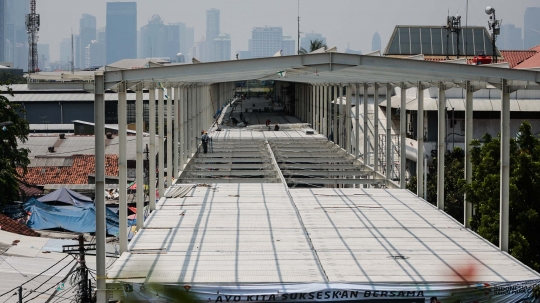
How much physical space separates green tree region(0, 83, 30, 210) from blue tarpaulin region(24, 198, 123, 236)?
6.01 ft

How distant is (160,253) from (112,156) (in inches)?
1254

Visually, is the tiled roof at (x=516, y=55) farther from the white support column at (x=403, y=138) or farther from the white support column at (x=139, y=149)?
the white support column at (x=139, y=149)

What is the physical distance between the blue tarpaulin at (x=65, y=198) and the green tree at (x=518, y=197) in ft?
68.9

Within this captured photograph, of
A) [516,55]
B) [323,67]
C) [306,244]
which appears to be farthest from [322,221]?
[516,55]

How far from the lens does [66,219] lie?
30.8 meters

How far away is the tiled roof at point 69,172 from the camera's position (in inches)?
1636

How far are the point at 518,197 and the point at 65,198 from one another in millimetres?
22544

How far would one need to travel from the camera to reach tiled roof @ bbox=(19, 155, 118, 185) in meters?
41.6

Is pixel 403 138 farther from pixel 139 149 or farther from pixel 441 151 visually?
pixel 139 149

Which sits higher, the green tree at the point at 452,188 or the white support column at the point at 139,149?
the white support column at the point at 139,149

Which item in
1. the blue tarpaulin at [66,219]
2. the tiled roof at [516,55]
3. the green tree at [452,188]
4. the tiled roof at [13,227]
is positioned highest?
the tiled roof at [516,55]

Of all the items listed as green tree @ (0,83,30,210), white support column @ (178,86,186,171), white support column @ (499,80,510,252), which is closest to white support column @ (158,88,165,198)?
white support column @ (178,86,186,171)

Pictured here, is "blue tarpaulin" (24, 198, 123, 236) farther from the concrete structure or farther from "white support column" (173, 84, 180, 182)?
the concrete structure

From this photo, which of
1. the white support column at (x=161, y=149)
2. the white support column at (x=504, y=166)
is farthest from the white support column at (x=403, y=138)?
the white support column at (x=504, y=166)
